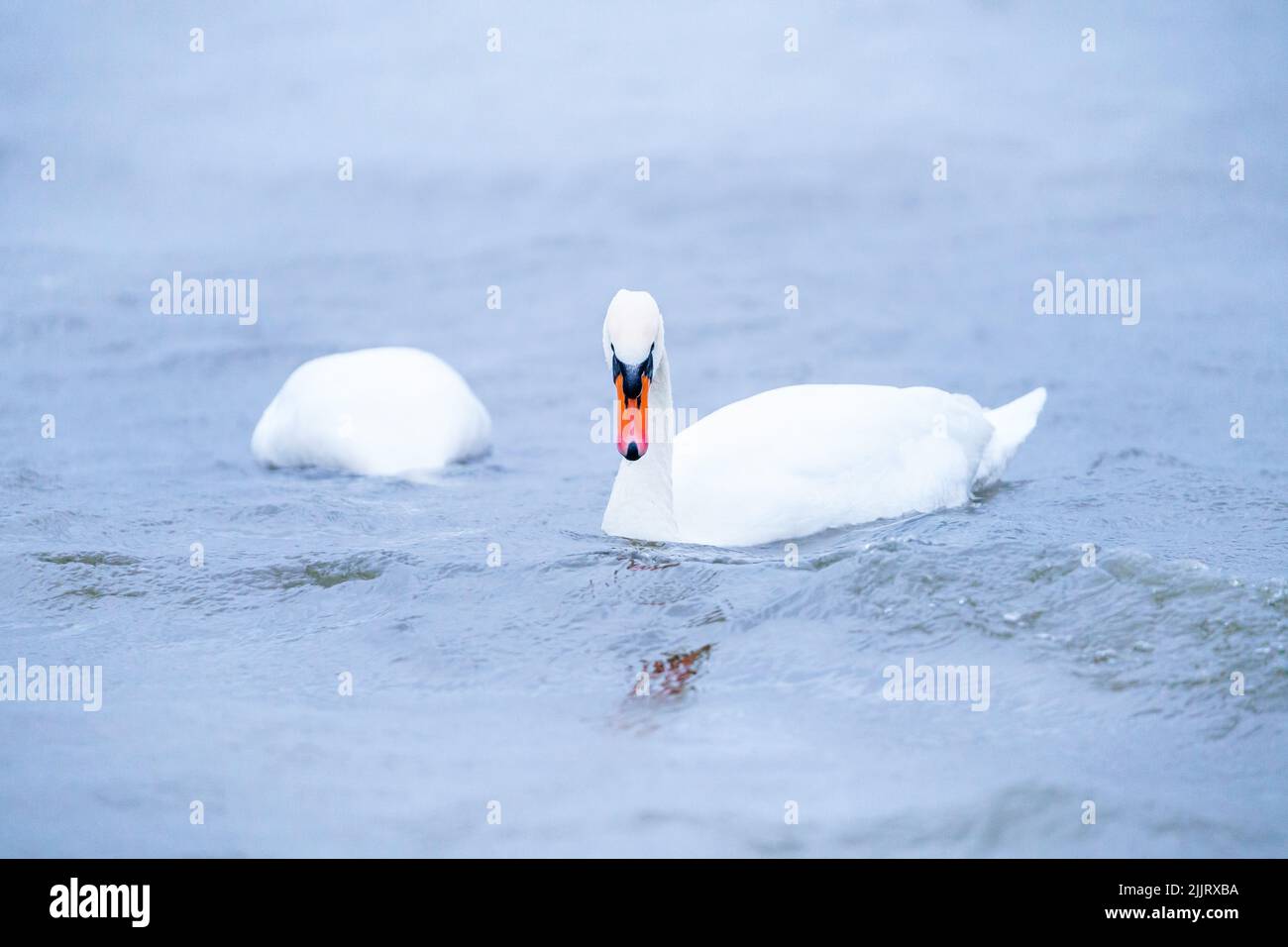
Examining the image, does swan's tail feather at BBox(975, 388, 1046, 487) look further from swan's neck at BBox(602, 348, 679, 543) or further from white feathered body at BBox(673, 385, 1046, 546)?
swan's neck at BBox(602, 348, 679, 543)

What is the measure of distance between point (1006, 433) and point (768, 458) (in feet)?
7.28

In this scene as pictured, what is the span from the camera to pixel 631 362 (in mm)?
7066

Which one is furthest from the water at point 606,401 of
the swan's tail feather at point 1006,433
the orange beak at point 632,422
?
the orange beak at point 632,422

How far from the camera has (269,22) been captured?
2273 cm

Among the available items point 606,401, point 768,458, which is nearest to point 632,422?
point 768,458

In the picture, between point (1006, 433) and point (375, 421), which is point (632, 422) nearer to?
point (1006, 433)

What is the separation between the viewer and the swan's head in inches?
274

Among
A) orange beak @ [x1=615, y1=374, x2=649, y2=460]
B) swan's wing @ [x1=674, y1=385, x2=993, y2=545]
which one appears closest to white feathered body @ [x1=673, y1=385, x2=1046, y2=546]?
swan's wing @ [x1=674, y1=385, x2=993, y2=545]

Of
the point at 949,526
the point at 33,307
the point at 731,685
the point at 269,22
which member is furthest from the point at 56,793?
the point at 269,22

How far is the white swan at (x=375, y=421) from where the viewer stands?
412 inches

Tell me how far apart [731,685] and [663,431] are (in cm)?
232

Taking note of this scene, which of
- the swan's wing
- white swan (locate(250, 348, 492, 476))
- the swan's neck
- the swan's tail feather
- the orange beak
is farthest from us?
white swan (locate(250, 348, 492, 476))
